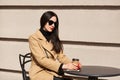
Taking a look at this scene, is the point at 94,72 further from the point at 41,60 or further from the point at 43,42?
the point at 43,42

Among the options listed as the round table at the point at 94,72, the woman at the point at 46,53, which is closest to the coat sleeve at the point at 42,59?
the woman at the point at 46,53

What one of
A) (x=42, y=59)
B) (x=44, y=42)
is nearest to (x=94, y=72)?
(x=42, y=59)

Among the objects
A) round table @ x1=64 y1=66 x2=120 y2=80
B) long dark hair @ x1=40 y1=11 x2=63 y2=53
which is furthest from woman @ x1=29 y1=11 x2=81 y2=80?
round table @ x1=64 y1=66 x2=120 y2=80

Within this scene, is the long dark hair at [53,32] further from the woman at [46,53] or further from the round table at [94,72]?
the round table at [94,72]

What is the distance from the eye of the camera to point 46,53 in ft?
15.5

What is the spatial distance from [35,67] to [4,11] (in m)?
2.12

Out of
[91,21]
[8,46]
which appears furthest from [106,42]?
[8,46]

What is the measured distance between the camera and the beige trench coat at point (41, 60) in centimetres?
454

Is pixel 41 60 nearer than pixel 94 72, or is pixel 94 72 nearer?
pixel 94 72

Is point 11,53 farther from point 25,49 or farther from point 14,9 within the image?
point 14,9

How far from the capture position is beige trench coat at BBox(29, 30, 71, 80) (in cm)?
454

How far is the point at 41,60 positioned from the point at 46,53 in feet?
0.65

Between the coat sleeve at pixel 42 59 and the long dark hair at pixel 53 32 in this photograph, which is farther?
the long dark hair at pixel 53 32

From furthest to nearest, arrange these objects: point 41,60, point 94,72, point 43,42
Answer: point 43,42
point 41,60
point 94,72
